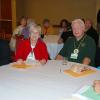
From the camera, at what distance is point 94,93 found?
6.57 ft

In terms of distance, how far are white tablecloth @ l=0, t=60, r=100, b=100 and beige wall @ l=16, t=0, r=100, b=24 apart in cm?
594

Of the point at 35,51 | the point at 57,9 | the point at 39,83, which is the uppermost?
the point at 57,9

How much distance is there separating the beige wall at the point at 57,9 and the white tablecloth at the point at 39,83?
5940mm

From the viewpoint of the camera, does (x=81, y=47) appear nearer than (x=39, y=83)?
No

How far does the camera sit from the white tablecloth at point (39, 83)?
199 cm

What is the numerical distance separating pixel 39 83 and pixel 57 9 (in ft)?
23.2

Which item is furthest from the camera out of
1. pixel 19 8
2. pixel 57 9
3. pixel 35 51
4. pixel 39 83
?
pixel 19 8

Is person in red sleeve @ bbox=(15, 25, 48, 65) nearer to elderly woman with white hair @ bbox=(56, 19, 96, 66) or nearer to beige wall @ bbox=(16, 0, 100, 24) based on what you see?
elderly woman with white hair @ bbox=(56, 19, 96, 66)

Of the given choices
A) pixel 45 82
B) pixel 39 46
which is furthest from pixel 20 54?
pixel 45 82

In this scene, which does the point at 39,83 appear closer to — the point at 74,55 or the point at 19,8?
the point at 74,55

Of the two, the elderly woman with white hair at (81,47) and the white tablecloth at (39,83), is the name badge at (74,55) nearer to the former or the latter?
the elderly woman with white hair at (81,47)

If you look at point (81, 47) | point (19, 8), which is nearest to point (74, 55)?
point (81, 47)

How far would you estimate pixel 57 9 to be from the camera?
9.12 metres

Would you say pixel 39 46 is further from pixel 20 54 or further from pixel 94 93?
pixel 94 93
